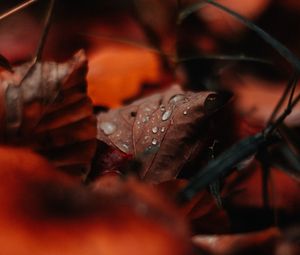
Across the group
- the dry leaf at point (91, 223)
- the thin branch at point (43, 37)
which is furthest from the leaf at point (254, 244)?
the thin branch at point (43, 37)

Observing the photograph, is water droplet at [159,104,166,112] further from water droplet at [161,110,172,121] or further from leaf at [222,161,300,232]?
leaf at [222,161,300,232]

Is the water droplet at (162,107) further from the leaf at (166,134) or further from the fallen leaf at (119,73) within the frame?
the fallen leaf at (119,73)

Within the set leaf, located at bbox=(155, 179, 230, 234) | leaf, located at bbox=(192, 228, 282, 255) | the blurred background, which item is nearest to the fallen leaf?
the blurred background

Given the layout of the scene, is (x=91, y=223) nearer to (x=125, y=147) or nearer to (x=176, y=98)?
Result: (x=125, y=147)

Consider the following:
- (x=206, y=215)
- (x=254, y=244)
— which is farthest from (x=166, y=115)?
(x=254, y=244)

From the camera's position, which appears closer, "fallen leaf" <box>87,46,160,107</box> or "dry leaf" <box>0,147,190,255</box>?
"dry leaf" <box>0,147,190,255</box>

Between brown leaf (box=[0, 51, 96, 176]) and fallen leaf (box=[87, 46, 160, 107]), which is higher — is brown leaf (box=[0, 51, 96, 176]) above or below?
above

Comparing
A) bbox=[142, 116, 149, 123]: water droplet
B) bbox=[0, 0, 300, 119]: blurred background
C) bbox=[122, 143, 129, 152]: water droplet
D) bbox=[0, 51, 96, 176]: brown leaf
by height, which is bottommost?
bbox=[0, 0, 300, 119]: blurred background
